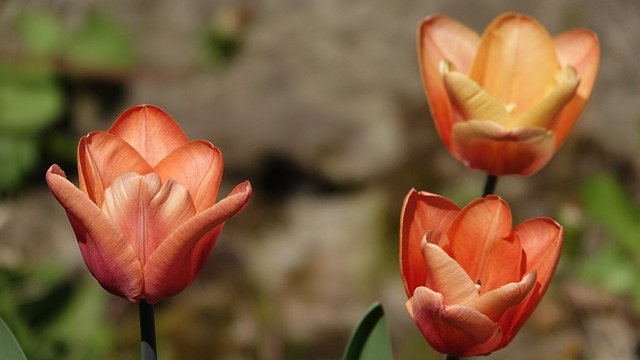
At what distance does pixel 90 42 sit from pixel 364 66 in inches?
26.1

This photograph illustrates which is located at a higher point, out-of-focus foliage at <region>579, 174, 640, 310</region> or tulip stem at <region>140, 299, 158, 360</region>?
tulip stem at <region>140, 299, 158, 360</region>

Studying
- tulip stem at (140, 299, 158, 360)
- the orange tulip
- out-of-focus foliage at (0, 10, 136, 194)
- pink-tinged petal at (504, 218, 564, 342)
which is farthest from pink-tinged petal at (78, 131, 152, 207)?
out-of-focus foliage at (0, 10, 136, 194)

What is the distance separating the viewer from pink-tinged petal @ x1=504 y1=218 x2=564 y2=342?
84 centimetres

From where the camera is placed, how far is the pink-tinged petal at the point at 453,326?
0.81 m

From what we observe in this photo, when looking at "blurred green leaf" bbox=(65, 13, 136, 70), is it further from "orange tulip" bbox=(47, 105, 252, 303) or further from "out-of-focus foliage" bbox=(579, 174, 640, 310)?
"orange tulip" bbox=(47, 105, 252, 303)

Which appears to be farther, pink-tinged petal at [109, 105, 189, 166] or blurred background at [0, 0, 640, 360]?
blurred background at [0, 0, 640, 360]

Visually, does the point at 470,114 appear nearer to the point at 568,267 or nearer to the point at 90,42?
the point at 568,267

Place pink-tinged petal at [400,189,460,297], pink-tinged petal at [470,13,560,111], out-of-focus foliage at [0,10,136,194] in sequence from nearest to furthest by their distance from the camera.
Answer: pink-tinged petal at [400,189,460,297] < pink-tinged petal at [470,13,560,111] < out-of-focus foliage at [0,10,136,194]

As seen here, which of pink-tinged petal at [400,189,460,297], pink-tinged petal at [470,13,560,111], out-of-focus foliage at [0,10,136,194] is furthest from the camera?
out-of-focus foliage at [0,10,136,194]

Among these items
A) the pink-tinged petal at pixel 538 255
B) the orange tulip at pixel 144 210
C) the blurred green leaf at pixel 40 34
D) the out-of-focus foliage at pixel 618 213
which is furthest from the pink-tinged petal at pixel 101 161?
the blurred green leaf at pixel 40 34

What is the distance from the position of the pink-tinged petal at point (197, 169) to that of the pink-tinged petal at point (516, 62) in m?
0.43

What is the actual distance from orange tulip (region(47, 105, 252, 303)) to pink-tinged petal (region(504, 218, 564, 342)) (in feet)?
0.84

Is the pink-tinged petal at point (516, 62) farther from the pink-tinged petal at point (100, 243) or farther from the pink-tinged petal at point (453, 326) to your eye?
the pink-tinged petal at point (100, 243)

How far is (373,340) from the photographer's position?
3.14 feet
